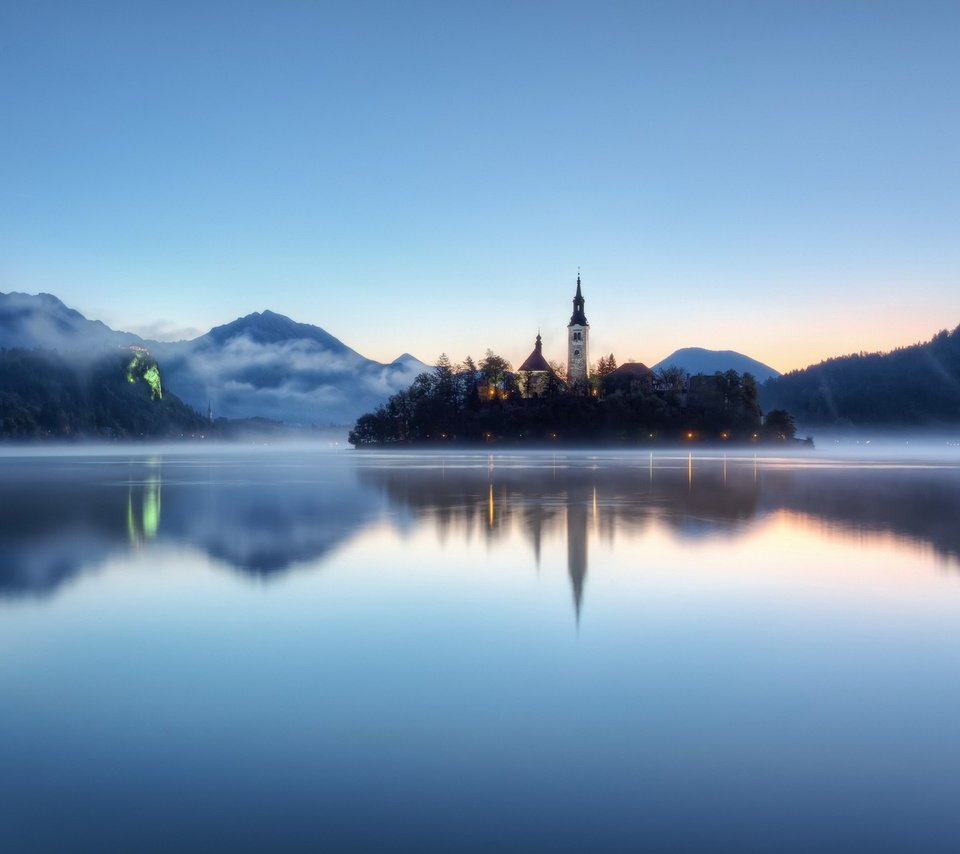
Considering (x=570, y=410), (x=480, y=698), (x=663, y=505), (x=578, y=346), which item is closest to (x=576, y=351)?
(x=578, y=346)

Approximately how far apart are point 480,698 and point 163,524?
51.9 ft

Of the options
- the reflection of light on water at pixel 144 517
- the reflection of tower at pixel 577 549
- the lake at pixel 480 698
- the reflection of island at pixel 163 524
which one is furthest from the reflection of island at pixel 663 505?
the reflection of light on water at pixel 144 517

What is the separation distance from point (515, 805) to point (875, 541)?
14770 millimetres

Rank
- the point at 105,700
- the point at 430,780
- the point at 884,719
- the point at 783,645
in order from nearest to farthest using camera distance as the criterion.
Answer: the point at 430,780 → the point at 884,719 → the point at 105,700 → the point at 783,645

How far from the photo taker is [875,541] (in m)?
17.6

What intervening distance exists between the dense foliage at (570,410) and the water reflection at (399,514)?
85453 mm

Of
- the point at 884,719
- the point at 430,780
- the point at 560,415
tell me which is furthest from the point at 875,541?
the point at 560,415

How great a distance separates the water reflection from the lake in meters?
0.31

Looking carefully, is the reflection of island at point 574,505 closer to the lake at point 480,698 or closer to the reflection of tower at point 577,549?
the reflection of tower at point 577,549

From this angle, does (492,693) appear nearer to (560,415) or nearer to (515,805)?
(515,805)

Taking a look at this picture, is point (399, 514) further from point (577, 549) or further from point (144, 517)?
point (577, 549)

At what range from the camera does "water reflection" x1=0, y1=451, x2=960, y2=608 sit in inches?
619

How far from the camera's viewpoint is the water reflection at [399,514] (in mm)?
15734

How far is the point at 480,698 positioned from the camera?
7055mm
